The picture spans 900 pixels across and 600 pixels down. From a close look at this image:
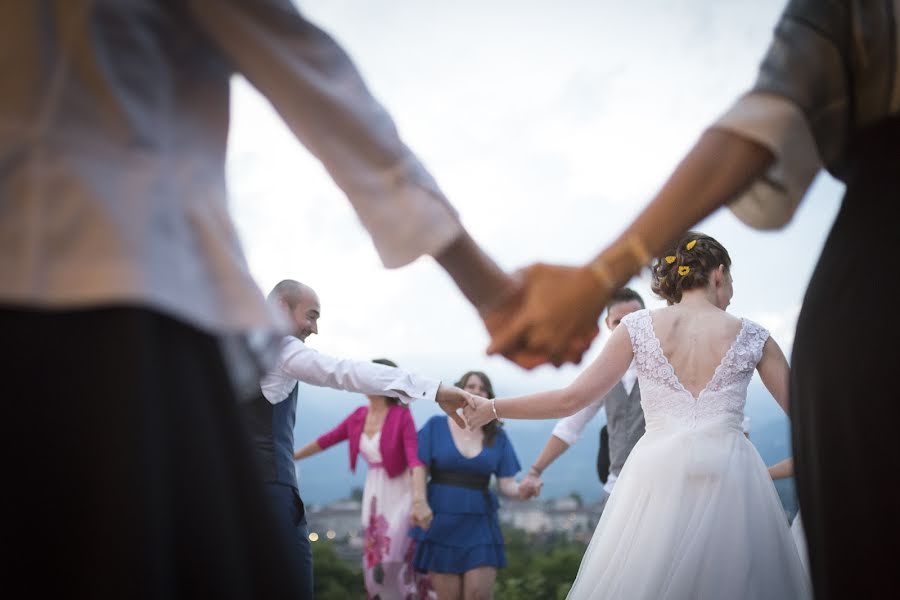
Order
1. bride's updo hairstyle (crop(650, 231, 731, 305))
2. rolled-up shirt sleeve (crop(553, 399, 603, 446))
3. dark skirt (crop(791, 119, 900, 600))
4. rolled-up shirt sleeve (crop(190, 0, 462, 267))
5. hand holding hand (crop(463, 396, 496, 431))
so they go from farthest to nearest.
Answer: rolled-up shirt sleeve (crop(553, 399, 603, 446)), bride's updo hairstyle (crop(650, 231, 731, 305)), hand holding hand (crop(463, 396, 496, 431)), rolled-up shirt sleeve (crop(190, 0, 462, 267)), dark skirt (crop(791, 119, 900, 600))

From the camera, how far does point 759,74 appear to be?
137 centimetres

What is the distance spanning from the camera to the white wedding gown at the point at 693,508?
10.6 ft

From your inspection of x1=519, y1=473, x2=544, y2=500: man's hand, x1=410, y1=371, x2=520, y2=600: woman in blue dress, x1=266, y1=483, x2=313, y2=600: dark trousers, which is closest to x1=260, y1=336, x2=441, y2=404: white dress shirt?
x1=266, y1=483, x2=313, y2=600: dark trousers

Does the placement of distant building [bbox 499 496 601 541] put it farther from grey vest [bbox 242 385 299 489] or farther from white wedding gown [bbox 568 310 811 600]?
white wedding gown [bbox 568 310 811 600]

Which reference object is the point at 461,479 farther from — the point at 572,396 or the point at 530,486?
the point at 572,396

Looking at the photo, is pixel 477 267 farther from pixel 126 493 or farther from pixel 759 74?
pixel 126 493

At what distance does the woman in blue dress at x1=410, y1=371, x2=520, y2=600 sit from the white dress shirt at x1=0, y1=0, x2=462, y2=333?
6.21 m

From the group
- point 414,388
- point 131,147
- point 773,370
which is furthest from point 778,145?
point 414,388

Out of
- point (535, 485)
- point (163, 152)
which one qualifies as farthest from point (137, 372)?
point (535, 485)

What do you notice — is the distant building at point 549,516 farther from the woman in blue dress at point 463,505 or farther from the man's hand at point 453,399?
the man's hand at point 453,399

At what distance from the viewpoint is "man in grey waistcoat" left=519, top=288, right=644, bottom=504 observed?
17.3ft

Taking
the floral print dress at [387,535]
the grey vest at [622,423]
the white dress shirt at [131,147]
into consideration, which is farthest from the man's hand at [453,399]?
the floral print dress at [387,535]

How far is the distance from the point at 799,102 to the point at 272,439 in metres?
3.61

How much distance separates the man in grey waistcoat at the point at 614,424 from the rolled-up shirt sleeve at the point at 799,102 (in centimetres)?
369
